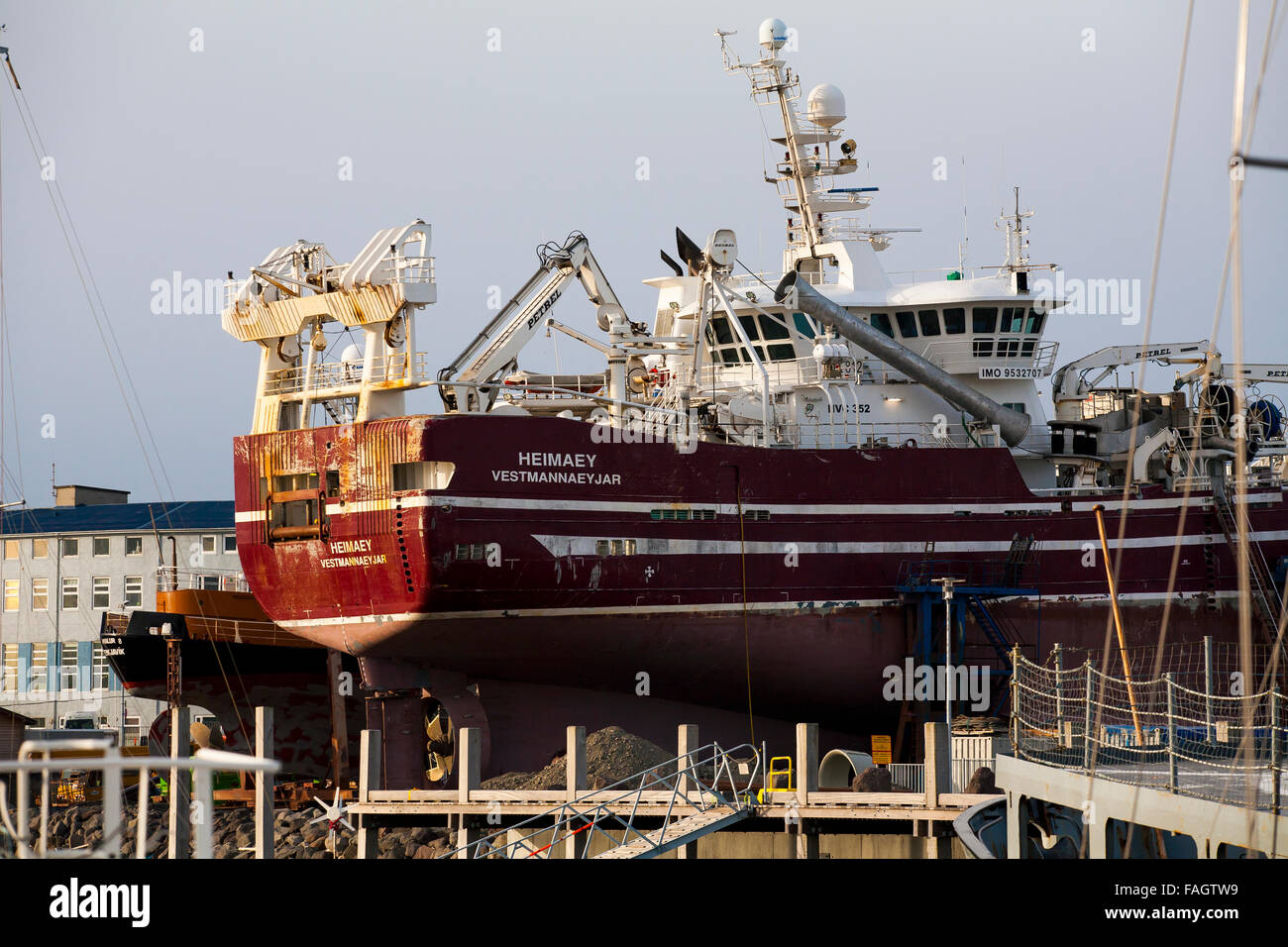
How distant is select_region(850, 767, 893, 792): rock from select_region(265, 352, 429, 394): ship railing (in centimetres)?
1102

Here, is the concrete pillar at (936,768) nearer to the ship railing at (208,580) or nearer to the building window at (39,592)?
the ship railing at (208,580)

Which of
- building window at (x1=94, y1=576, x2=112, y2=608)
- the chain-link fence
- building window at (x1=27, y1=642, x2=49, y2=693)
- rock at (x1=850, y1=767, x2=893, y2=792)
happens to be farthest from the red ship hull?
building window at (x1=27, y1=642, x2=49, y2=693)

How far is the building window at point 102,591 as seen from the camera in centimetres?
5159

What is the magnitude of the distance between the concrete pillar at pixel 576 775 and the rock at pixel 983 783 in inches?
216

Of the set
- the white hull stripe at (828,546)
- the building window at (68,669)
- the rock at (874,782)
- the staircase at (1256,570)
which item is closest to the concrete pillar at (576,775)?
the rock at (874,782)

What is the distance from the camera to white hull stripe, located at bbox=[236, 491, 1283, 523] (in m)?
28.5

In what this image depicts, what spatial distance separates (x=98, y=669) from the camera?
50.7 metres

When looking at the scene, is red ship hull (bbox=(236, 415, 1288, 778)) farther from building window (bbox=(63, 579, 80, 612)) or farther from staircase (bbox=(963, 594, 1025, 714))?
building window (bbox=(63, 579, 80, 612))

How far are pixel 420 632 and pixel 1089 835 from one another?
14.7m

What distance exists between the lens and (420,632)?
94.9ft

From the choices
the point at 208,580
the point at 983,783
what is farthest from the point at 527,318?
the point at 208,580

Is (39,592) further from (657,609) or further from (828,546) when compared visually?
(828,546)
